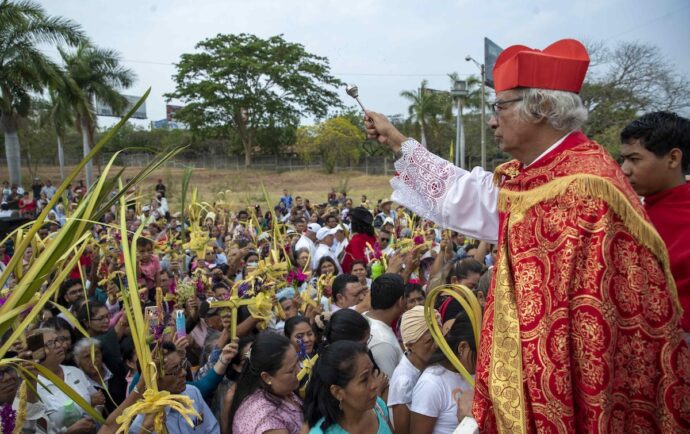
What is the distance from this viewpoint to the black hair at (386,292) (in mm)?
4664

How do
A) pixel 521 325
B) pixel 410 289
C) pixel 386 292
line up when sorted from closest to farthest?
pixel 521 325, pixel 386 292, pixel 410 289

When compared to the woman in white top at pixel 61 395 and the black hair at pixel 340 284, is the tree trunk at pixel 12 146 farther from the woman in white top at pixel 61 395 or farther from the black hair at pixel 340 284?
the woman in white top at pixel 61 395

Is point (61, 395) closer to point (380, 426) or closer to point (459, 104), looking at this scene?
point (380, 426)

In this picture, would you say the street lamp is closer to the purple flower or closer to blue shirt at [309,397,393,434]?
blue shirt at [309,397,393,434]

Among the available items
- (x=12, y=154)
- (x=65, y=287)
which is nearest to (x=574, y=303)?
(x=65, y=287)

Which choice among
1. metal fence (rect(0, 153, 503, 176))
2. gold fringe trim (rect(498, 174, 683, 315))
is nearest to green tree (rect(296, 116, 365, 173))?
metal fence (rect(0, 153, 503, 176))

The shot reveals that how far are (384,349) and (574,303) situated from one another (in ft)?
8.90

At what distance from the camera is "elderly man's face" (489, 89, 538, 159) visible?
2104 mm

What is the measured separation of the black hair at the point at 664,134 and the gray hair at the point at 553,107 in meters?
0.50

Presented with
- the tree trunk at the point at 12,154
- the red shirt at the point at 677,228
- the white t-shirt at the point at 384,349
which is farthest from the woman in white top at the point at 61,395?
the tree trunk at the point at 12,154

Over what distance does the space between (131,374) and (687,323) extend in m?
3.83

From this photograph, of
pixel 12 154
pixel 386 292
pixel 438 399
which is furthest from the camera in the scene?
pixel 12 154

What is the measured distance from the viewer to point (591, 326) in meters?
1.78

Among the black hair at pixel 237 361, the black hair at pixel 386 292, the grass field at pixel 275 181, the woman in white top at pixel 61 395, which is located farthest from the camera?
the grass field at pixel 275 181
